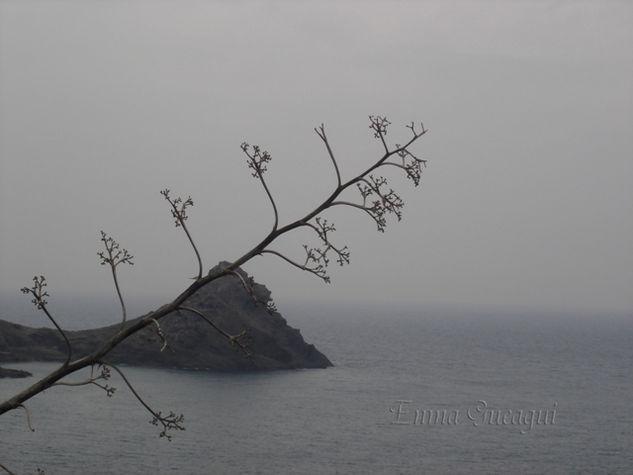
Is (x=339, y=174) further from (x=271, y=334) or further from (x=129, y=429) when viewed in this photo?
(x=271, y=334)

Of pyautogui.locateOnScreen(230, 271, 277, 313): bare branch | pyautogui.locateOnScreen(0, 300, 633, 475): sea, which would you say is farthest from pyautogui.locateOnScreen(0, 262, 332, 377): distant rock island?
pyautogui.locateOnScreen(230, 271, 277, 313): bare branch

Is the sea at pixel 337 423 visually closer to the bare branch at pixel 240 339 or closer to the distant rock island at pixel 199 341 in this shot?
the distant rock island at pixel 199 341

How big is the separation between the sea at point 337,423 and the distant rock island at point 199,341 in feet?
12.6

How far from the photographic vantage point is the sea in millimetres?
59875

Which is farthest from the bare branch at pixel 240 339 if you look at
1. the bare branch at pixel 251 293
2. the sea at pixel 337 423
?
the sea at pixel 337 423

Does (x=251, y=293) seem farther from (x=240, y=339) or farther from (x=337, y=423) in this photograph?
(x=337, y=423)

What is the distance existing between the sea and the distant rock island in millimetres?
3840

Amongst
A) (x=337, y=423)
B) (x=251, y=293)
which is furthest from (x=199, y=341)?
(x=251, y=293)

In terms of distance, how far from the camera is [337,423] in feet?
257

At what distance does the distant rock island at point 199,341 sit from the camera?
368 feet

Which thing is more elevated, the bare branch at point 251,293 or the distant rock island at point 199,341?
the bare branch at point 251,293

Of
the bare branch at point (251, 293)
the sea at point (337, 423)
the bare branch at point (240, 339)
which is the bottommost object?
the sea at point (337, 423)

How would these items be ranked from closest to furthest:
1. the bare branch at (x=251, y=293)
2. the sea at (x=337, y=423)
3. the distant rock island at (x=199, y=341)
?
the bare branch at (x=251, y=293), the sea at (x=337, y=423), the distant rock island at (x=199, y=341)

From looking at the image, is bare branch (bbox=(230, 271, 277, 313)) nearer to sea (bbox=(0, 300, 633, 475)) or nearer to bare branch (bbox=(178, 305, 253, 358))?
bare branch (bbox=(178, 305, 253, 358))
